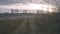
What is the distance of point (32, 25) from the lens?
1.87 meters

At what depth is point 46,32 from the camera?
1.91 metres

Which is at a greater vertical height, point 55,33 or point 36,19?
point 36,19

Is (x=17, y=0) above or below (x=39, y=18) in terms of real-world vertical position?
above

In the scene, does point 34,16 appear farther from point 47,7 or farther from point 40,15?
point 47,7

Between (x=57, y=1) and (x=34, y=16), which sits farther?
(x=57, y=1)

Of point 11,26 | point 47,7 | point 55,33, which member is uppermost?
point 47,7

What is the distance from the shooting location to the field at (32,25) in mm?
1818

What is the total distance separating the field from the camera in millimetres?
1818

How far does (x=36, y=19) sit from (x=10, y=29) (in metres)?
0.38

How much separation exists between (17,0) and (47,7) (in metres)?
0.45

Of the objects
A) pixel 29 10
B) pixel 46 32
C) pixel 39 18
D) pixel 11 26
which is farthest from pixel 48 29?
pixel 11 26

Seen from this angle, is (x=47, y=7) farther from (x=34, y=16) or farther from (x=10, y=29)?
(x=10, y=29)

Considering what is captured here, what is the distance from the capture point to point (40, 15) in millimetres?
1862

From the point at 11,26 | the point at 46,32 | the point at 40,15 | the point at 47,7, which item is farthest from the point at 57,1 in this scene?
the point at 11,26
